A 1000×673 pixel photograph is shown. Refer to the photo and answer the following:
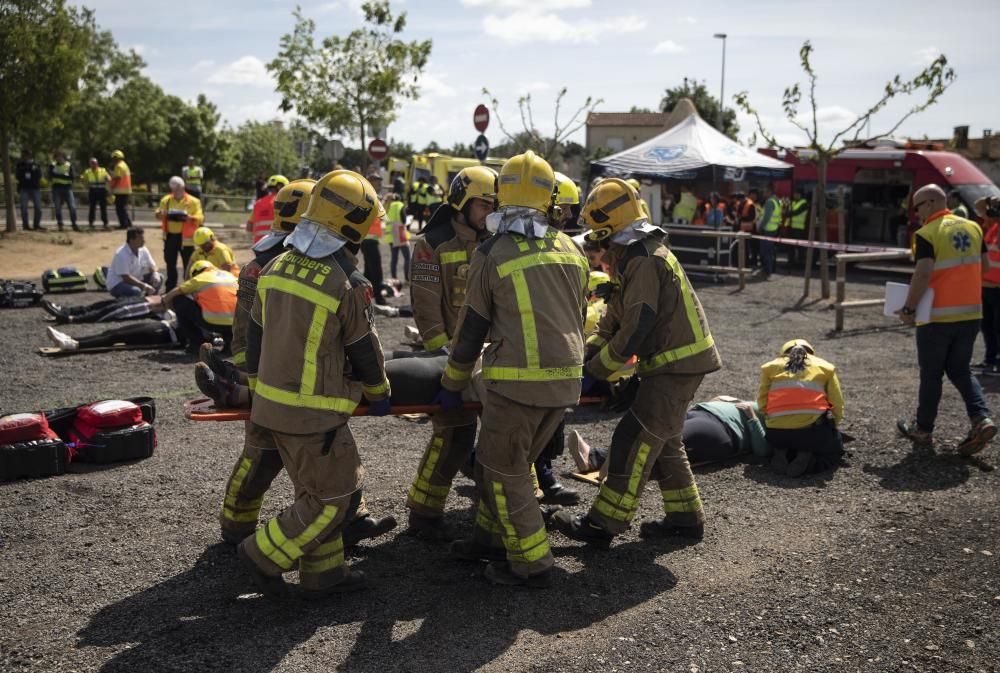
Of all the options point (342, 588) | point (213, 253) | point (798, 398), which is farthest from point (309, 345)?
point (213, 253)

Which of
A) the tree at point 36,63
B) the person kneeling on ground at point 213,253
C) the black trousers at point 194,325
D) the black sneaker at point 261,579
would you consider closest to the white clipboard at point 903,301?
the black sneaker at point 261,579

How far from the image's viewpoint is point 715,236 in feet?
58.6

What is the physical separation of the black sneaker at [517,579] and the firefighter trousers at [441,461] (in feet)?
2.45

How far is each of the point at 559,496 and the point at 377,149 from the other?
49.7ft

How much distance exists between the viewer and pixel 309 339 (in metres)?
4.16

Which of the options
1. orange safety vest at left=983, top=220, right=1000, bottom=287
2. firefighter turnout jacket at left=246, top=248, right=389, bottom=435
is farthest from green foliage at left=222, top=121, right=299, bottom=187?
firefighter turnout jacket at left=246, top=248, right=389, bottom=435

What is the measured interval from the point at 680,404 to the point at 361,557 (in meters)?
2.05

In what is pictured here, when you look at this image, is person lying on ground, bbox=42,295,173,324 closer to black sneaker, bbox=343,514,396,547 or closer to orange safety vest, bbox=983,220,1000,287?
black sneaker, bbox=343,514,396,547

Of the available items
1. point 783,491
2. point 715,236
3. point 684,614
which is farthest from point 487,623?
point 715,236

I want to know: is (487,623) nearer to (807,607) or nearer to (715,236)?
(807,607)

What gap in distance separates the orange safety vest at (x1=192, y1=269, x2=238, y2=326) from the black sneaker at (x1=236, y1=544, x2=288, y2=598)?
19.4 feet

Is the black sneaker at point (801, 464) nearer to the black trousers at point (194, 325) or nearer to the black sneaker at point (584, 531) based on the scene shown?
the black sneaker at point (584, 531)

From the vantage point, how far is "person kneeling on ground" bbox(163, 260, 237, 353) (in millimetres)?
9789

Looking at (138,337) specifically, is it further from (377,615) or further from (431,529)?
(377,615)
